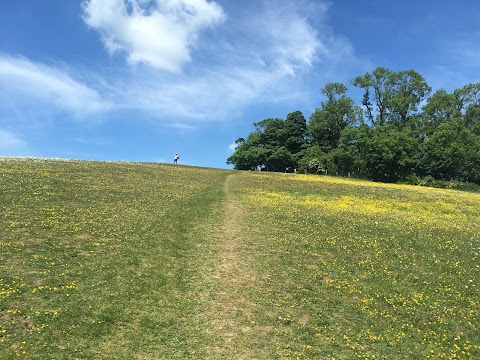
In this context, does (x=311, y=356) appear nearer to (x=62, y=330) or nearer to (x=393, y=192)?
(x=62, y=330)

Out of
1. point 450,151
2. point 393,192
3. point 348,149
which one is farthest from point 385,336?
point 348,149

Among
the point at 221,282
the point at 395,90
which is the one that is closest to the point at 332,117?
the point at 395,90

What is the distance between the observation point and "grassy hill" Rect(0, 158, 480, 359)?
41.9ft

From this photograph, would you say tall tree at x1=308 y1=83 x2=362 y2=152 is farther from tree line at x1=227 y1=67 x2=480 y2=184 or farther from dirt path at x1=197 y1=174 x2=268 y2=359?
dirt path at x1=197 y1=174 x2=268 y2=359

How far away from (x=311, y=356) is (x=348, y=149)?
99907 millimetres

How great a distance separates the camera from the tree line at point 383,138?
89688mm

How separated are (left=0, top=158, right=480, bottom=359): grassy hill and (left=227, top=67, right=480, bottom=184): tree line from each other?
61.7 metres

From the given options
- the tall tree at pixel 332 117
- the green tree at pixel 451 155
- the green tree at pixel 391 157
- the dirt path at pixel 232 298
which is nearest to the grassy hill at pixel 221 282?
the dirt path at pixel 232 298

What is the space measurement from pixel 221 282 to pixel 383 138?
83.8m

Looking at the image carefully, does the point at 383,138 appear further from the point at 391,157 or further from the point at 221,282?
the point at 221,282

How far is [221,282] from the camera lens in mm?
17656

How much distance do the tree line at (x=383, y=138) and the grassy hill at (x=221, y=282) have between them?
61.7 m

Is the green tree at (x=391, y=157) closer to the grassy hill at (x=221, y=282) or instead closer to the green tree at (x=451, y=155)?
the green tree at (x=451, y=155)

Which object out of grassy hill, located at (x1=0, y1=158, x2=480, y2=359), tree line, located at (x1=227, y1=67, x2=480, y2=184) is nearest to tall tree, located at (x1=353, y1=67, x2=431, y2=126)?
tree line, located at (x1=227, y1=67, x2=480, y2=184)
